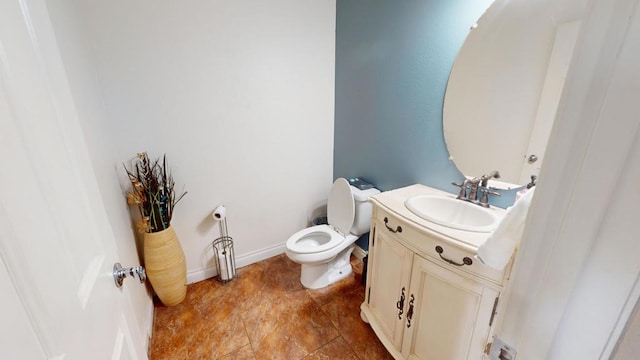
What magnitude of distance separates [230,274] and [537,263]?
2.07m

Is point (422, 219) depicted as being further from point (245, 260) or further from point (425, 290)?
point (245, 260)

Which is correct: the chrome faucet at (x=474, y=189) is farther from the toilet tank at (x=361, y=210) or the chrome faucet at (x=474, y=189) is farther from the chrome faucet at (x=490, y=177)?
the toilet tank at (x=361, y=210)

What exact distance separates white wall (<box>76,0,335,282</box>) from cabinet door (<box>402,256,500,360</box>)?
4.57ft

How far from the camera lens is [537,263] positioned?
35 cm

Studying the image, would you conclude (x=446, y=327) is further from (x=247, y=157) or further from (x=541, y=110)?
(x=247, y=157)

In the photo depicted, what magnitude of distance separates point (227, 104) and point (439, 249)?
1662 millimetres

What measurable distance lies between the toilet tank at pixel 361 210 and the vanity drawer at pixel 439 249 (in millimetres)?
518

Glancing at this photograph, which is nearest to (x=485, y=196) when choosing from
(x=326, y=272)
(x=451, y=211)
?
(x=451, y=211)

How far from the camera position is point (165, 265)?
5.30 feet

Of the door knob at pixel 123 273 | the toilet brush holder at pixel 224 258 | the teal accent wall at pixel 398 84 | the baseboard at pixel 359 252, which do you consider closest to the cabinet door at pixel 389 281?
the teal accent wall at pixel 398 84

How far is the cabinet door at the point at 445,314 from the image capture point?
938 millimetres

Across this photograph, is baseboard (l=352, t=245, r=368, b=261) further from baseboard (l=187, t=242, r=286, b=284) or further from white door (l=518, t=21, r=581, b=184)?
white door (l=518, t=21, r=581, b=184)

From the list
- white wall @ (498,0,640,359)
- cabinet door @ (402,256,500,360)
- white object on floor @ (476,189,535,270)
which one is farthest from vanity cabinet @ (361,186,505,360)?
white wall @ (498,0,640,359)

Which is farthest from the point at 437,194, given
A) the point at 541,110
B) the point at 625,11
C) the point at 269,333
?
the point at 269,333
